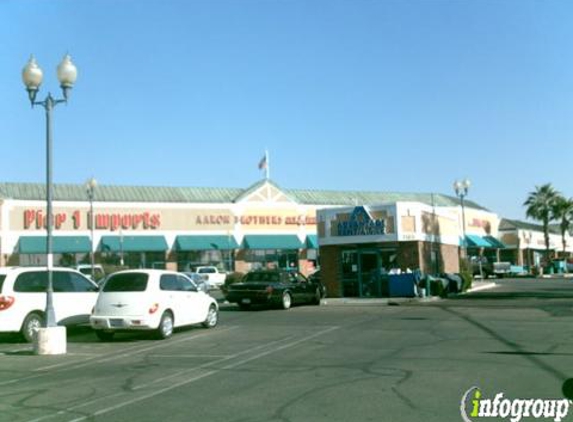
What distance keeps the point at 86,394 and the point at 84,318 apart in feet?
30.1

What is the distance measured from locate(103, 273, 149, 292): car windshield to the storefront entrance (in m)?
16.4

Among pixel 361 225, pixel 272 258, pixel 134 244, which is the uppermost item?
pixel 134 244

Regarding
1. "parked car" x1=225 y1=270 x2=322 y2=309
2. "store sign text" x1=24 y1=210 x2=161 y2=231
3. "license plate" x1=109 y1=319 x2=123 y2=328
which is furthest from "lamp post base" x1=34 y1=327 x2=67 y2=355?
"store sign text" x1=24 y1=210 x2=161 y2=231

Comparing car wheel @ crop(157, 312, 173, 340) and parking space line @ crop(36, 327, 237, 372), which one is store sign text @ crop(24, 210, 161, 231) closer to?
parking space line @ crop(36, 327, 237, 372)

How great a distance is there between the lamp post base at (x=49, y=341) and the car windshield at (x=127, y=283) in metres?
2.39

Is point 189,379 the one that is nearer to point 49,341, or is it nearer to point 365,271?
point 49,341

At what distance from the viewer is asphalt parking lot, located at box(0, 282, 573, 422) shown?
8406mm

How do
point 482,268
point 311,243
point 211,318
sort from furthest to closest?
point 482,268 → point 311,243 → point 211,318

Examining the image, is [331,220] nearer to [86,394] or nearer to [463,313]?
[463,313]

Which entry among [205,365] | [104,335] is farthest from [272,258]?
A: [205,365]

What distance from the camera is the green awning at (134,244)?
49.8 metres

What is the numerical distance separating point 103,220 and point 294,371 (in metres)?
41.7

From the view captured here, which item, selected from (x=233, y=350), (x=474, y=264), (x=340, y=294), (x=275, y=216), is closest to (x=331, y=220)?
(x=340, y=294)

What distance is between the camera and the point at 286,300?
26.5 m
